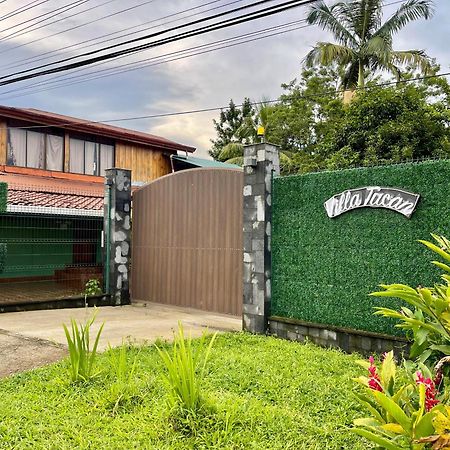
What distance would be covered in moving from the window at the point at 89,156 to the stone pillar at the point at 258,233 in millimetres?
8712

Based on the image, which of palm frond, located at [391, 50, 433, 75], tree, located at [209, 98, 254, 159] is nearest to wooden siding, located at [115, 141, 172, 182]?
palm frond, located at [391, 50, 433, 75]

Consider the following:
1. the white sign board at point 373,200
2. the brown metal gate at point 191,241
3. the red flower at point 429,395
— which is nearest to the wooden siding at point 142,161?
the brown metal gate at point 191,241

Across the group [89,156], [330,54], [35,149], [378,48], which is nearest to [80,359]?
[35,149]

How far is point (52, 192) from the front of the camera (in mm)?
11742

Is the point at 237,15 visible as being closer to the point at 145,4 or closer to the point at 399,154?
the point at 145,4

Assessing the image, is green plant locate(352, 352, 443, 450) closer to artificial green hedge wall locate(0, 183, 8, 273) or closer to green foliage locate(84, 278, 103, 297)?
artificial green hedge wall locate(0, 183, 8, 273)

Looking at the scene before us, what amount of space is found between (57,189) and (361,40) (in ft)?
47.7

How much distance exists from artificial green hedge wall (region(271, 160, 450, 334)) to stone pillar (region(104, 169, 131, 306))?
4.01 metres

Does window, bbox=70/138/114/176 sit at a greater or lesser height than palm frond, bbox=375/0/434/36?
lesser

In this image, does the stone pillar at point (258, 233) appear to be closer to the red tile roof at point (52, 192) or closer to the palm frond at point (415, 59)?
the red tile roof at point (52, 192)

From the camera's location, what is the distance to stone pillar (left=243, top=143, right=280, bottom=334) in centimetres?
664

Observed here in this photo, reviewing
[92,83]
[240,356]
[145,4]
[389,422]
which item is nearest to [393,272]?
[240,356]

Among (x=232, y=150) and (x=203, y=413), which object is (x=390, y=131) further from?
(x=232, y=150)

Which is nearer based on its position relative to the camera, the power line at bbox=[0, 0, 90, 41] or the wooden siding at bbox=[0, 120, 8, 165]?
the power line at bbox=[0, 0, 90, 41]
